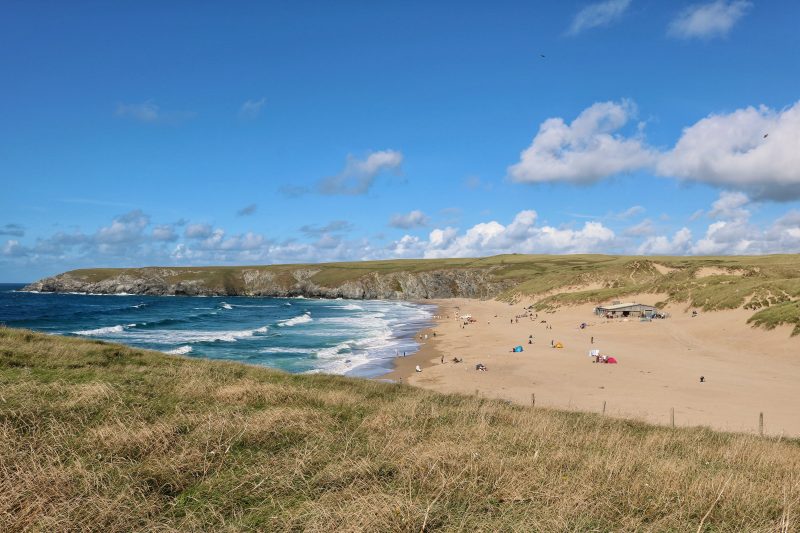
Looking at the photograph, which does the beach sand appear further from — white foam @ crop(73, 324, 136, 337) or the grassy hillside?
white foam @ crop(73, 324, 136, 337)

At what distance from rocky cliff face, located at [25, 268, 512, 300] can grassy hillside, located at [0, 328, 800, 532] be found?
146842 mm

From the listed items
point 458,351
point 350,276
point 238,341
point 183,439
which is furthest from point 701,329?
point 350,276

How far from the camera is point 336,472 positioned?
805 cm

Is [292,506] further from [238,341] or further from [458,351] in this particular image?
[238,341]

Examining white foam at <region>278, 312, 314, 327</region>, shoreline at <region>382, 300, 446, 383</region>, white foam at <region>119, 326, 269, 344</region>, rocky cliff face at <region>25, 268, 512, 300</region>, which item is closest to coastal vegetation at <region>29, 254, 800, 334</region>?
rocky cliff face at <region>25, 268, 512, 300</region>

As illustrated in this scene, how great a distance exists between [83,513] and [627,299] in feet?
287

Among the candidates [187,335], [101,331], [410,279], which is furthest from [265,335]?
[410,279]

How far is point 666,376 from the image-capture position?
36281 mm

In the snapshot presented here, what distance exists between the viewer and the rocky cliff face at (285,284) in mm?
166625

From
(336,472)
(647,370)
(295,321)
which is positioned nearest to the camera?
(336,472)

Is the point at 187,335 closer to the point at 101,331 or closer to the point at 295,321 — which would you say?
the point at 101,331

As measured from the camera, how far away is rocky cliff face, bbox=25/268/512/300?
166625mm

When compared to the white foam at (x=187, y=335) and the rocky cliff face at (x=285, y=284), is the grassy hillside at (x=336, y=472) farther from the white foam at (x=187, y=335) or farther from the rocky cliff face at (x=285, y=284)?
the rocky cliff face at (x=285, y=284)

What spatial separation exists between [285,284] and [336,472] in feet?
586
